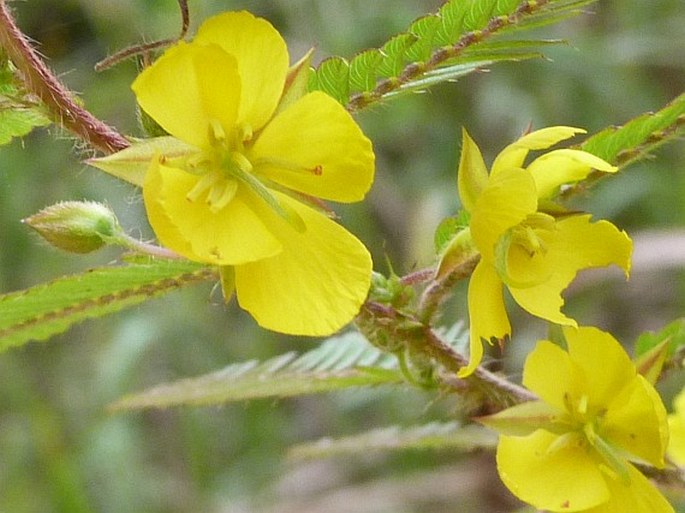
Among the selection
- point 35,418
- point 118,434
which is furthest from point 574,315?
point 35,418

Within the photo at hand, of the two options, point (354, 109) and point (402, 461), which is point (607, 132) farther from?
point (402, 461)

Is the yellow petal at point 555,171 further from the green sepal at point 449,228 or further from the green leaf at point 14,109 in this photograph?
the green leaf at point 14,109

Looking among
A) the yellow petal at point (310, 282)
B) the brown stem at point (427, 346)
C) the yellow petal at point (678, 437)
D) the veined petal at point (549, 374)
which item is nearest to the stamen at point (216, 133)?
the yellow petal at point (310, 282)

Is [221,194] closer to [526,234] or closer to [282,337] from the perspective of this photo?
[526,234]

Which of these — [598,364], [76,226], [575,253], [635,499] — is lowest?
[635,499]

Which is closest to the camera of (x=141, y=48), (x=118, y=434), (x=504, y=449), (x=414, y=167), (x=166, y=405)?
Result: (x=141, y=48)

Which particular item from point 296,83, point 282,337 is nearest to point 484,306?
point 296,83

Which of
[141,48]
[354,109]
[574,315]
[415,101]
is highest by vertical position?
[141,48]
